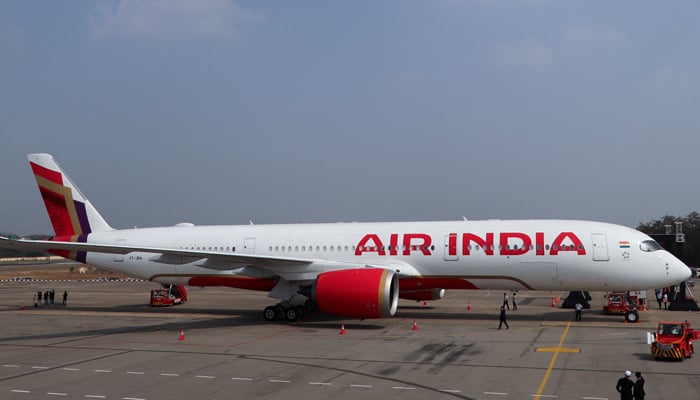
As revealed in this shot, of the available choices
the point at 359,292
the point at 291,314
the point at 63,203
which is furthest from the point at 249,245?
the point at 63,203

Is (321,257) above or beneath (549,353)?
above

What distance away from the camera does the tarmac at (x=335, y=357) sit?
1494 cm

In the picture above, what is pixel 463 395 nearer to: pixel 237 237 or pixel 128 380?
pixel 128 380

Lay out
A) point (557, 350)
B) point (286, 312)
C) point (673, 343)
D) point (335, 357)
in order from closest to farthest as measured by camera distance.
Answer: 1. point (673, 343)
2. point (335, 357)
3. point (557, 350)
4. point (286, 312)

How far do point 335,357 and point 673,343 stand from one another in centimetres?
1018

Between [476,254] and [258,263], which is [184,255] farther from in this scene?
[476,254]

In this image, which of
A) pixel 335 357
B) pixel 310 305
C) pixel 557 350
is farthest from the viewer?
pixel 310 305

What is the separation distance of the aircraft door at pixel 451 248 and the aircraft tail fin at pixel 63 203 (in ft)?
69.1

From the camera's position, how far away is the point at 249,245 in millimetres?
33000

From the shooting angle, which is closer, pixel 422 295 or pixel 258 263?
pixel 258 263

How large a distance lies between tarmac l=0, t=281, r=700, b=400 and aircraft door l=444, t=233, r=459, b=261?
9.91ft

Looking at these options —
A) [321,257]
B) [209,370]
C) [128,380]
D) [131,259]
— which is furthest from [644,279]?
[131,259]

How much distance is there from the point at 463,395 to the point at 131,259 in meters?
25.0

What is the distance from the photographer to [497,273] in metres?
28.0
